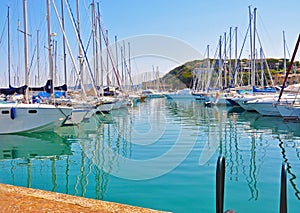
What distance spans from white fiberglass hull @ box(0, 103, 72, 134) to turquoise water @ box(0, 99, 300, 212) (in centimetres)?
48

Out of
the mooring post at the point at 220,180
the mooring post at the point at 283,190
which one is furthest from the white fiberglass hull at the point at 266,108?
the mooring post at the point at 283,190

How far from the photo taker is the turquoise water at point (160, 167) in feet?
21.6

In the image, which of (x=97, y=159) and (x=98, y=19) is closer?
(x=97, y=159)

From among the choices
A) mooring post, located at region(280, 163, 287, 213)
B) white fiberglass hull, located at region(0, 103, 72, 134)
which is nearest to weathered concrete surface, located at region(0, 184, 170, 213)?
mooring post, located at region(280, 163, 287, 213)

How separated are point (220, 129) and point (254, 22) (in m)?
20.4

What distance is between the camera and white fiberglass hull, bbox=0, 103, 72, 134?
49.3 ft

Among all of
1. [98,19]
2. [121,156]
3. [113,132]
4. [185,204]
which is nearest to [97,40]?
[98,19]

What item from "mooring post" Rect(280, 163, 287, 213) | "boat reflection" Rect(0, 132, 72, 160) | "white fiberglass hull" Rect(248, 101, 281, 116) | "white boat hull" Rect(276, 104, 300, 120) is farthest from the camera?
"white fiberglass hull" Rect(248, 101, 281, 116)

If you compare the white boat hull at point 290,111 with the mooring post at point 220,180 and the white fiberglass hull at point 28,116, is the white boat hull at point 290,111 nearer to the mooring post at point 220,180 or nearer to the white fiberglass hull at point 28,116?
the white fiberglass hull at point 28,116

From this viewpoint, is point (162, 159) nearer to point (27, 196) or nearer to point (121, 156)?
point (121, 156)

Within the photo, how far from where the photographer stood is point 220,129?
17.8 m

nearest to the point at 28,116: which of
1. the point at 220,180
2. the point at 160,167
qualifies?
the point at 160,167

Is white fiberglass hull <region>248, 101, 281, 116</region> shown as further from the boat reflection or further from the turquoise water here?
the boat reflection

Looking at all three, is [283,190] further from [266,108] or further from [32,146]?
[266,108]
